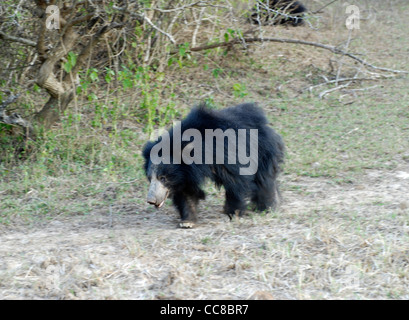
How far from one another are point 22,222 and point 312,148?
3477 millimetres

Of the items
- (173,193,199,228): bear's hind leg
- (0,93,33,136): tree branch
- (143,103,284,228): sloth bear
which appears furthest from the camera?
(0,93,33,136): tree branch

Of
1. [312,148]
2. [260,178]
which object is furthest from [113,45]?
[260,178]

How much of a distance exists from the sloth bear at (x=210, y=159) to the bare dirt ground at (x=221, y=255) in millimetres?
247

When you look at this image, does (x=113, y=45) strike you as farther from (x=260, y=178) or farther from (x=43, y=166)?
(x=260, y=178)

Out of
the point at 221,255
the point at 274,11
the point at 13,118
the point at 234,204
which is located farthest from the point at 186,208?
the point at 274,11

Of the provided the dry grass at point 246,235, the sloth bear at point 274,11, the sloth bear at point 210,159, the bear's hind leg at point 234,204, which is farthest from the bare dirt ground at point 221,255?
the sloth bear at point 274,11

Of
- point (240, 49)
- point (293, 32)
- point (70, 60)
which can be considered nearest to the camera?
point (70, 60)

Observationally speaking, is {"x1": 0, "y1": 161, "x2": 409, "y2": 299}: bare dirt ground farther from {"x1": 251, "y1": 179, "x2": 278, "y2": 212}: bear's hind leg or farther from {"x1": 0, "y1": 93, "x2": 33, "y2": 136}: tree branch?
{"x1": 0, "y1": 93, "x2": 33, "y2": 136}: tree branch

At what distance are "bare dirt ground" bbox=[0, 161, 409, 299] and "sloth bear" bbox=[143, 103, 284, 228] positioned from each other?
0.81 ft

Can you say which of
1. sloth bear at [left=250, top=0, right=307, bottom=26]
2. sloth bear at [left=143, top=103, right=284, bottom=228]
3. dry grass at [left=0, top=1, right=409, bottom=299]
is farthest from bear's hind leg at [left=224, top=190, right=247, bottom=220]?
sloth bear at [left=250, top=0, right=307, bottom=26]

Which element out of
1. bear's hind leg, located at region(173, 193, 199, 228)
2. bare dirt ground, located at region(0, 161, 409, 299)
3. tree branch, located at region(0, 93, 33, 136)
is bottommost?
bare dirt ground, located at region(0, 161, 409, 299)

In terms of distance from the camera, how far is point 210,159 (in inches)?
173

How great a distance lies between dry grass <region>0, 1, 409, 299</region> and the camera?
3254 mm

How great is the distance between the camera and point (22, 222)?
4.79 meters
